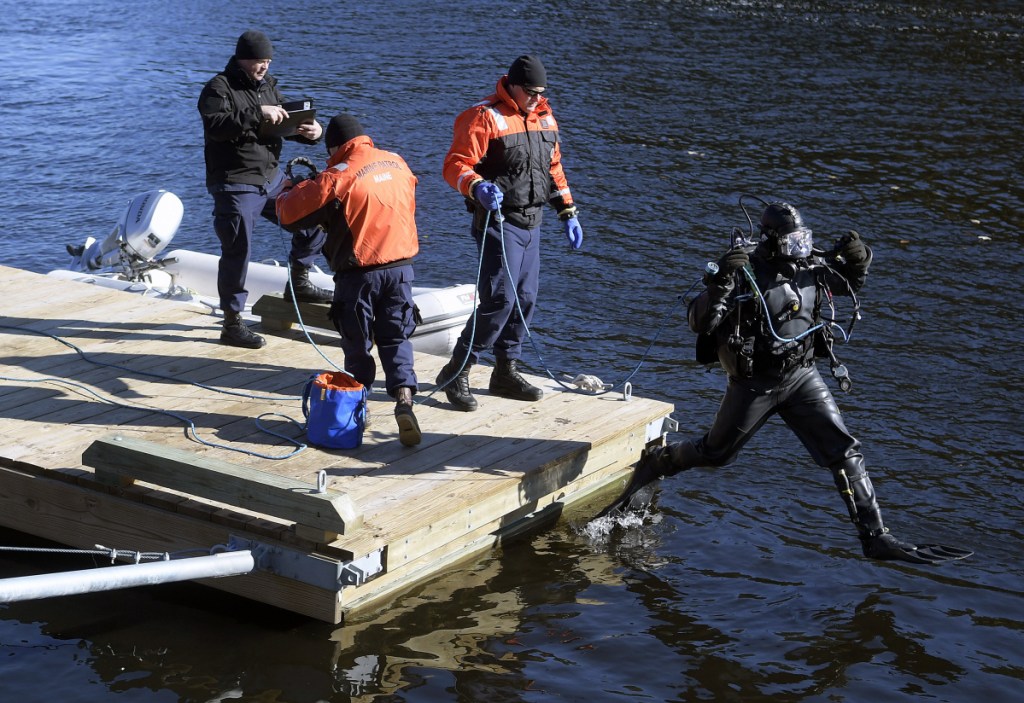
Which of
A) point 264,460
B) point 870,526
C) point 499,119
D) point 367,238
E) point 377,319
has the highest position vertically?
point 499,119

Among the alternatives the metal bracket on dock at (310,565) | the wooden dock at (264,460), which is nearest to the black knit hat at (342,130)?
the wooden dock at (264,460)

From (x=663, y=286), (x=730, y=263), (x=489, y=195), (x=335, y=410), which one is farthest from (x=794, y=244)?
(x=663, y=286)

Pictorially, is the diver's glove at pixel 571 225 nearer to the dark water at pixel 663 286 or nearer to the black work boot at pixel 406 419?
the black work boot at pixel 406 419

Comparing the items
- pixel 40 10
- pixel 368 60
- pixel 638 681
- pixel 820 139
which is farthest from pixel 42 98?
pixel 638 681

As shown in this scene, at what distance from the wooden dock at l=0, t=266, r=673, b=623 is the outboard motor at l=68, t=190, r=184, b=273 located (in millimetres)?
1856

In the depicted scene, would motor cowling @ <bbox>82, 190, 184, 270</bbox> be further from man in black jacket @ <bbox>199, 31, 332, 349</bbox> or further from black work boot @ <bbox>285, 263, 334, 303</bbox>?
man in black jacket @ <bbox>199, 31, 332, 349</bbox>

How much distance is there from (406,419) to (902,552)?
2732 millimetres

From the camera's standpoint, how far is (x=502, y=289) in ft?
24.5

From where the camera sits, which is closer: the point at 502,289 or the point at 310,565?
the point at 310,565

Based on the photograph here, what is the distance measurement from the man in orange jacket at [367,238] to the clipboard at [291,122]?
3.60ft

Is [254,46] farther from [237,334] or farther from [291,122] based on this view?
[237,334]

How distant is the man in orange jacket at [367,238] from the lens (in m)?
6.91

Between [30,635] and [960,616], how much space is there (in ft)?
15.8

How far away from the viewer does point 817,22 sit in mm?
23234
